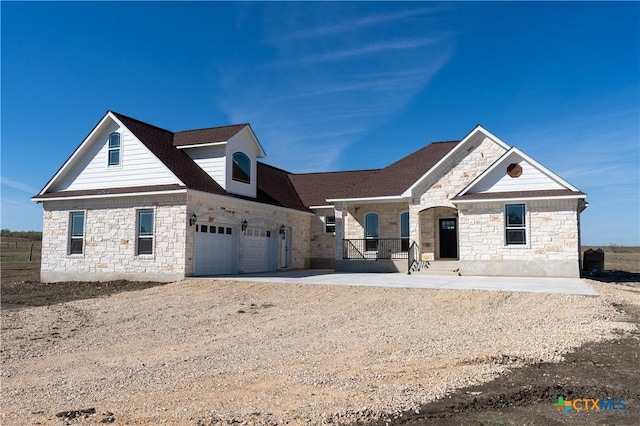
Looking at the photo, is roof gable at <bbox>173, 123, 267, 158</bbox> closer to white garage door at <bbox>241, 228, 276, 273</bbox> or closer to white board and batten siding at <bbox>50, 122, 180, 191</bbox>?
white board and batten siding at <bbox>50, 122, 180, 191</bbox>

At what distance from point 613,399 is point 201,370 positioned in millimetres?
5171

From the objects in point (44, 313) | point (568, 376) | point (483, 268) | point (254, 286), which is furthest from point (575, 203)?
point (44, 313)

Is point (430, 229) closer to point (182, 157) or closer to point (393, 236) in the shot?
point (393, 236)

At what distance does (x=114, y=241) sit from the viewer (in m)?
19.8

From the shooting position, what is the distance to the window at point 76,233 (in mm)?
20625

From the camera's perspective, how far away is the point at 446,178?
22516 millimetres

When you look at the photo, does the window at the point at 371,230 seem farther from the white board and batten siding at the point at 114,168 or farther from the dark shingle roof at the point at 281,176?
the white board and batten siding at the point at 114,168

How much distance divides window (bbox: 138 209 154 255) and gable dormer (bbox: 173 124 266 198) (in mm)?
3397

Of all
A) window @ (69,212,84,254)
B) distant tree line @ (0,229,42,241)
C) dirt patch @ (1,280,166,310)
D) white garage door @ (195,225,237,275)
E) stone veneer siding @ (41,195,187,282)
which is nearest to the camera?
dirt patch @ (1,280,166,310)

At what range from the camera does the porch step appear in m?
21.2

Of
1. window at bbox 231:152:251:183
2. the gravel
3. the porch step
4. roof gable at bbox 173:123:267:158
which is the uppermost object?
roof gable at bbox 173:123:267:158

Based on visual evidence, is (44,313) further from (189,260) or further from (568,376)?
(568,376)

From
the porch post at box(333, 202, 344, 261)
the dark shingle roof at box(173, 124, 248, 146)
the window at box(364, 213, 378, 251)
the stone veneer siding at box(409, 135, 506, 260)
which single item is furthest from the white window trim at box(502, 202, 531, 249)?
the dark shingle roof at box(173, 124, 248, 146)

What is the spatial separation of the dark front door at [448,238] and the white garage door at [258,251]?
8297mm
